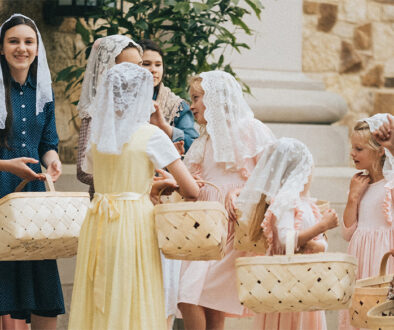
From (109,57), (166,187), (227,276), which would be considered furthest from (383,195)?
(109,57)

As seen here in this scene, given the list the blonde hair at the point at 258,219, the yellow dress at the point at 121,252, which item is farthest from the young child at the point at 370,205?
the yellow dress at the point at 121,252

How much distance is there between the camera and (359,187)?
5.15 metres

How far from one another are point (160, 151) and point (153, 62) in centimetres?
147

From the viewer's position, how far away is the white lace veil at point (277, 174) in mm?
4297

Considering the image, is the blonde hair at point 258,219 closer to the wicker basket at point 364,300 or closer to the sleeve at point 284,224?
the sleeve at point 284,224

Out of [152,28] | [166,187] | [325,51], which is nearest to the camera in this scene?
[166,187]

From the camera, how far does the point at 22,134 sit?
15.9 ft

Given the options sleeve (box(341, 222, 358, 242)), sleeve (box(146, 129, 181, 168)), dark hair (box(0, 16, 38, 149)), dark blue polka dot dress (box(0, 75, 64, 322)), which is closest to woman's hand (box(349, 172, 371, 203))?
sleeve (box(341, 222, 358, 242))

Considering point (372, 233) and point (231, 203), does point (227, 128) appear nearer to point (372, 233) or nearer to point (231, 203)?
point (231, 203)

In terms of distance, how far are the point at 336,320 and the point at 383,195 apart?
6.19 feet

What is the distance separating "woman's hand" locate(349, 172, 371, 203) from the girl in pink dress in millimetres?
540

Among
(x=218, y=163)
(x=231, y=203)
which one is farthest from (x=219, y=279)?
(x=218, y=163)

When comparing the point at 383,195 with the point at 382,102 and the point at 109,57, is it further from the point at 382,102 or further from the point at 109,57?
the point at 382,102

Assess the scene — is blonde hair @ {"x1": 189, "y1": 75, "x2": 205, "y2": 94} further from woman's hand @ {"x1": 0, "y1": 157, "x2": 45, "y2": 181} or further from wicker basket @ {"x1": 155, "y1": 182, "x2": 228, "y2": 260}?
wicker basket @ {"x1": 155, "y1": 182, "x2": 228, "y2": 260}
